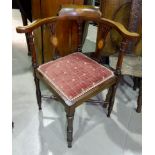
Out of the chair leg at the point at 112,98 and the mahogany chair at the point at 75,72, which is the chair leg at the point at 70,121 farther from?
the chair leg at the point at 112,98

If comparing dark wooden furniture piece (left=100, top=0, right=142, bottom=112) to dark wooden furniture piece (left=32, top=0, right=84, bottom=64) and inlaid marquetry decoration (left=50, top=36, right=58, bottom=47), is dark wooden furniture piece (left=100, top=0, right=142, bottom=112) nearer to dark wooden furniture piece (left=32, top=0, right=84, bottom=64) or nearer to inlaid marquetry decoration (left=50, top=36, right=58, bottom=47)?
dark wooden furniture piece (left=32, top=0, right=84, bottom=64)

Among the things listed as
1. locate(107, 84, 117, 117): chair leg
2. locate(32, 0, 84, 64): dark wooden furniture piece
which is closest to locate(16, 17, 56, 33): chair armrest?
locate(32, 0, 84, 64): dark wooden furniture piece

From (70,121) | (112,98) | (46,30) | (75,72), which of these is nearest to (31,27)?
(75,72)

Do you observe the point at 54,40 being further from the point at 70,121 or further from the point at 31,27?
the point at 70,121

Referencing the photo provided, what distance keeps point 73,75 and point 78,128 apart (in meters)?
0.49

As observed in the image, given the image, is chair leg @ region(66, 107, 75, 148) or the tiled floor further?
the tiled floor

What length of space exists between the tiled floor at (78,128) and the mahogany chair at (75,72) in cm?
15

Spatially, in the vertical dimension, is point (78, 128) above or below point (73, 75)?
below

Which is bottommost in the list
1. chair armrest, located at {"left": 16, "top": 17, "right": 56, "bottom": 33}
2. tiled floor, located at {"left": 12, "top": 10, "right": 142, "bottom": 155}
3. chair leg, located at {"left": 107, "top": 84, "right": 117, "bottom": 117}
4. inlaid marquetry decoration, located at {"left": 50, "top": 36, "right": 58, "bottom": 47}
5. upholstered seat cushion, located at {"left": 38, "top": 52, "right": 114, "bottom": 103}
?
tiled floor, located at {"left": 12, "top": 10, "right": 142, "bottom": 155}

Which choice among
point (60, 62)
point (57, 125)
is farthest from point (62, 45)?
point (57, 125)

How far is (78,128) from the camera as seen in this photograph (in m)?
1.66

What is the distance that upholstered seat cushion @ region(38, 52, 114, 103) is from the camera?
1292mm

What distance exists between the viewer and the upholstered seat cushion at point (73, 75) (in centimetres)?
129
